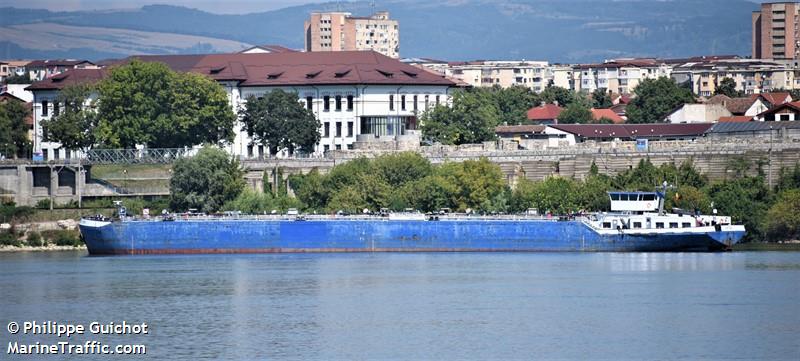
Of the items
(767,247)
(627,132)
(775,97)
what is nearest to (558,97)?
(775,97)

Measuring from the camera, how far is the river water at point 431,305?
153ft

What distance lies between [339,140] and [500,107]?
33760mm

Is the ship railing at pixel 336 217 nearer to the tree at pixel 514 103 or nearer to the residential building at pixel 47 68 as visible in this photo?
the tree at pixel 514 103

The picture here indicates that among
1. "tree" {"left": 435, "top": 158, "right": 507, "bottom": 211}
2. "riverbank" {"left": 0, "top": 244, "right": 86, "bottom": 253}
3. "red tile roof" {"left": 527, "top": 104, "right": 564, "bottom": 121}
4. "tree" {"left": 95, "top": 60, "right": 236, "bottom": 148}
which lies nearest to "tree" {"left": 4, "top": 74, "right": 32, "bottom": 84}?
"red tile roof" {"left": 527, "top": 104, "right": 564, "bottom": 121}

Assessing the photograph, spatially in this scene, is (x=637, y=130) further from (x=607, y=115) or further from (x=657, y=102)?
(x=607, y=115)

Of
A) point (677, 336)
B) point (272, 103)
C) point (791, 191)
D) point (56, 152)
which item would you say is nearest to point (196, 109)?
point (272, 103)

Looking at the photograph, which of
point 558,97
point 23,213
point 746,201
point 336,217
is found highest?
point 558,97

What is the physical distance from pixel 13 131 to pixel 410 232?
131 ft

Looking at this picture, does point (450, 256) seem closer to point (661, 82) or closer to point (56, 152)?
point (56, 152)

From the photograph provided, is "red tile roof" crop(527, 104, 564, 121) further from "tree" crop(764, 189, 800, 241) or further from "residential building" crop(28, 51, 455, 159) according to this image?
"tree" crop(764, 189, 800, 241)

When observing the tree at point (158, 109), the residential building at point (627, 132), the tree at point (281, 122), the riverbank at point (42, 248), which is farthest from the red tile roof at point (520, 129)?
the riverbank at point (42, 248)

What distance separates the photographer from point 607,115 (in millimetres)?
137000

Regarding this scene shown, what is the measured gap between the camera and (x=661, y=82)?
13475cm

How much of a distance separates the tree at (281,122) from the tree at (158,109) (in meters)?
1.69
